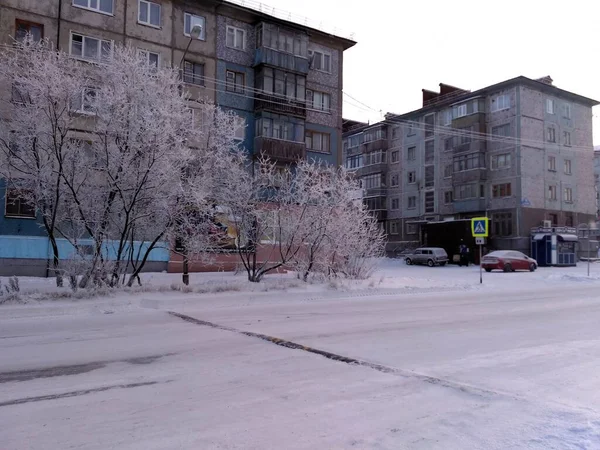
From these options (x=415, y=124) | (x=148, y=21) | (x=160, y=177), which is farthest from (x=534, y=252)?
(x=160, y=177)

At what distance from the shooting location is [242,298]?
50.0 feet

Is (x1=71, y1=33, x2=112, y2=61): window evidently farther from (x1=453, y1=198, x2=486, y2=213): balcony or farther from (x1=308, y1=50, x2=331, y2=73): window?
(x1=453, y1=198, x2=486, y2=213): balcony

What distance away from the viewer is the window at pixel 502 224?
146ft

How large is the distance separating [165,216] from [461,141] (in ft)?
130

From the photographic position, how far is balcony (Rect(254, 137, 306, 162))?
28984mm

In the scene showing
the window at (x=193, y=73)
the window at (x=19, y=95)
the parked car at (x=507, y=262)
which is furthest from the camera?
the parked car at (x=507, y=262)

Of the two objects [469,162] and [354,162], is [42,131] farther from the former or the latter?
A: [354,162]

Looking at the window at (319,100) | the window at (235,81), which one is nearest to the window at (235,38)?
the window at (235,81)

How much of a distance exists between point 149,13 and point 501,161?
32900mm

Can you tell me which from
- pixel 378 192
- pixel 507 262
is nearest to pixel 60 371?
pixel 507 262

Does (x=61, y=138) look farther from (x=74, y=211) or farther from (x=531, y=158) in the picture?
(x=531, y=158)

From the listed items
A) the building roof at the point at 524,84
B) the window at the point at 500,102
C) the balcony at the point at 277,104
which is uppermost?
the building roof at the point at 524,84

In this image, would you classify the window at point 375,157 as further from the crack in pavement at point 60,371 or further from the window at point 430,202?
the crack in pavement at point 60,371

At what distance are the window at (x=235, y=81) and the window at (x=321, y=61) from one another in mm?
5321
